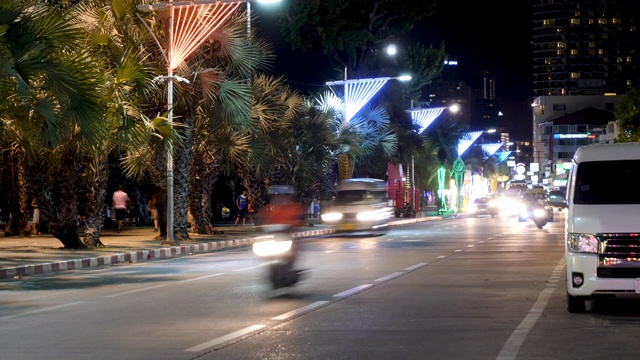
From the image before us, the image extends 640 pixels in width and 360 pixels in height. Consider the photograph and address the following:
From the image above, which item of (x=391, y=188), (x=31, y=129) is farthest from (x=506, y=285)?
(x=391, y=188)

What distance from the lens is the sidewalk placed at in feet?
82.5

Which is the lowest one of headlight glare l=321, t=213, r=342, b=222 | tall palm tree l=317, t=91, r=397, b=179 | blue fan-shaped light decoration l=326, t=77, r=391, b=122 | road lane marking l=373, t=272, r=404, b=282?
road lane marking l=373, t=272, r=404, b=282

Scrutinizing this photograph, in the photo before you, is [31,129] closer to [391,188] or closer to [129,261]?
[129,261]

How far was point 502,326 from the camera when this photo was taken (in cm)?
1265

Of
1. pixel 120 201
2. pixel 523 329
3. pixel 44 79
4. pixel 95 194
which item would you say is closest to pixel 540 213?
pixel 120 201

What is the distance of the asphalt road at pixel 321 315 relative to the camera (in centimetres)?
1099

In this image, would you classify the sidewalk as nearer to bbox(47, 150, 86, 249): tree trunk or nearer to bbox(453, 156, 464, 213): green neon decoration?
bbox(47, 150, 86, 249): tree trunk

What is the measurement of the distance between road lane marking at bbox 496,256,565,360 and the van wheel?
16.6 inches

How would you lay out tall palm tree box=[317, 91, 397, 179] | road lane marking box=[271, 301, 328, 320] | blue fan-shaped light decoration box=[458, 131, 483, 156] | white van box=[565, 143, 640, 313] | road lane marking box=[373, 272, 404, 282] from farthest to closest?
blue fan-shaped light decoration box=[458, 131, 483, 156] < tall palm tree box=[317, 91, 397, 179] < road lane marking box=[373, 272, 404, 282] < road lane marking box=[271, 301, 328, 320] < white van box=[565, 143, 640, 313]

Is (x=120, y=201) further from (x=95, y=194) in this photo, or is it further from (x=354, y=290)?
(x=354, y=290)

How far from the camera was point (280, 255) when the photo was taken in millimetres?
18922

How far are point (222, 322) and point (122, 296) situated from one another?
15.4 ft

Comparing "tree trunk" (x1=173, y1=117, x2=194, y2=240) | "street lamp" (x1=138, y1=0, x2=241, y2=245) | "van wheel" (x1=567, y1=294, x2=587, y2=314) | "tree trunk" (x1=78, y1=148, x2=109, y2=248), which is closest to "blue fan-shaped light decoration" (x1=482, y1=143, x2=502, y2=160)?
"tree trunk" (x1=173, y1=117, x2=194, y2=240)

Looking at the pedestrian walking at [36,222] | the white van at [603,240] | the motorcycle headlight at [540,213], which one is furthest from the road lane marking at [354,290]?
the motorcycle headlight at [540,213]
